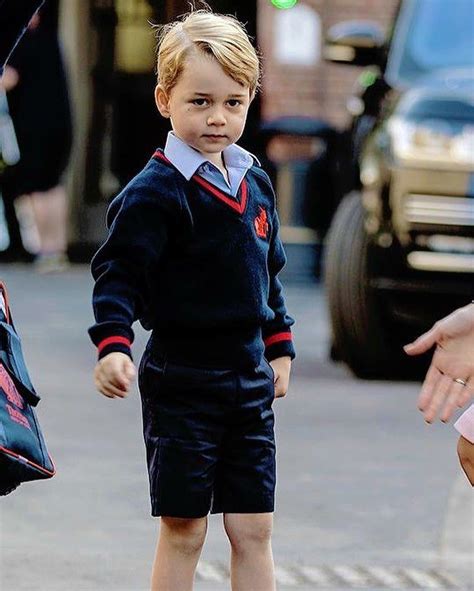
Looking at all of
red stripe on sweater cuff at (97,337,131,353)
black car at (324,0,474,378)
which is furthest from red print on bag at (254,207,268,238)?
black car at (324,0,474,378)

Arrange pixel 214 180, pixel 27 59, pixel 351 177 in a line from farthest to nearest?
pixel 27 59 < pixel 351 177 < pixel 214 180

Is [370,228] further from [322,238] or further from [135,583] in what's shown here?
[322,238]

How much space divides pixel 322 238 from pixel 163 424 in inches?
427

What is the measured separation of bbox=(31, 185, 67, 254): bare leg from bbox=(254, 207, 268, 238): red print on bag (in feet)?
32.9

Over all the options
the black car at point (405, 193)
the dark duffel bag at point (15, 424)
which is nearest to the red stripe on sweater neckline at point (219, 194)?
the dark duffel bag at point (15, 424)

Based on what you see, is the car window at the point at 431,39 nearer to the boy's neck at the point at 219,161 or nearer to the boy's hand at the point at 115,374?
the boy's neck at the point at 219,161

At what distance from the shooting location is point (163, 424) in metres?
4.11

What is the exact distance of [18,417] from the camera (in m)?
3.73

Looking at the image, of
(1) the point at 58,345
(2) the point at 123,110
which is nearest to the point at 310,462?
(1) the point at 58,345

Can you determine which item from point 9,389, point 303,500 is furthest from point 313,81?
point 9,389

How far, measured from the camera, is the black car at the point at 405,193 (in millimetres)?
8352

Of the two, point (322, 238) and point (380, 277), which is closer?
point (380, 277)

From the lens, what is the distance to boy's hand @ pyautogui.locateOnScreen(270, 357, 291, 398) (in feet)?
14.1

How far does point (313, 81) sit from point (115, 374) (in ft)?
39.6
